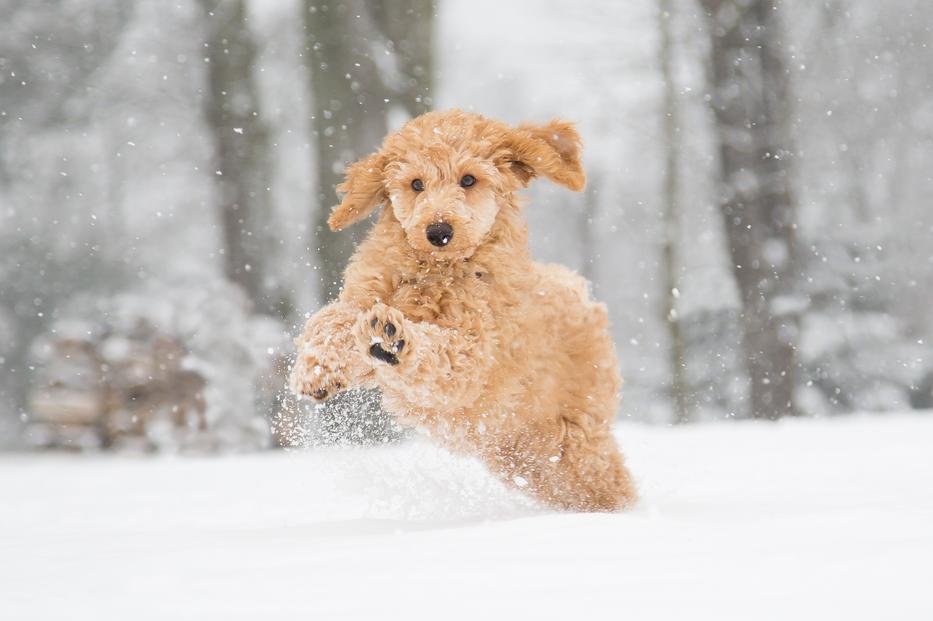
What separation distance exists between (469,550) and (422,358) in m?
0.92

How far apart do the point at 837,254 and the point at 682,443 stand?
670 cm

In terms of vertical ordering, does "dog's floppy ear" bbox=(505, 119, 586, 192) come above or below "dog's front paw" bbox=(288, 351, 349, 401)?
above

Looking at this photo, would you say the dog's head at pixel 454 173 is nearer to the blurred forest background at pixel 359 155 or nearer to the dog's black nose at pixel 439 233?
the dog's black nose at pixel 439 233

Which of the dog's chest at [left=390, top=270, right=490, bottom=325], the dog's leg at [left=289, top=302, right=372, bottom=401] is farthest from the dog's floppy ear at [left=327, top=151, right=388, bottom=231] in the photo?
the dog's leg at [left=289, top=302, right=372, bottom=401]

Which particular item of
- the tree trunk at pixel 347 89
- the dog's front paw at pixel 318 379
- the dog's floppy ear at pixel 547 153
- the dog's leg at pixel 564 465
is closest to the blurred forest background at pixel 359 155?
the tree trunk at pixel 347 89

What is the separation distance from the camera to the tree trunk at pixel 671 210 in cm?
1180

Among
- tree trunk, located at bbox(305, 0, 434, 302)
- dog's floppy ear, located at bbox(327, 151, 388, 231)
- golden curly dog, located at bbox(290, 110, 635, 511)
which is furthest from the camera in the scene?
tree trunk, located at bbox(305, 0, 434, 302)

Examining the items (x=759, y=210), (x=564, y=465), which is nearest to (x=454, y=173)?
(x=564, y=465)

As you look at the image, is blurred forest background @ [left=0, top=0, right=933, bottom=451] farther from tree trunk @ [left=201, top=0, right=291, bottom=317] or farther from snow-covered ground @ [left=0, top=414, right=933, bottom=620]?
snow-covered ground @ [left=0, top=414, right=933, bottom=620]

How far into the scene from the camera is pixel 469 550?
2551mm

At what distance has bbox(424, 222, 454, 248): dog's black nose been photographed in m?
3.51

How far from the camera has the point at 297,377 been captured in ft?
10.7

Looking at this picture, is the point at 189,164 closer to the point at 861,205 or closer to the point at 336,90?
the point at 336,90

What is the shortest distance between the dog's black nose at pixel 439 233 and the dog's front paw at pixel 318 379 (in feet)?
2.07
